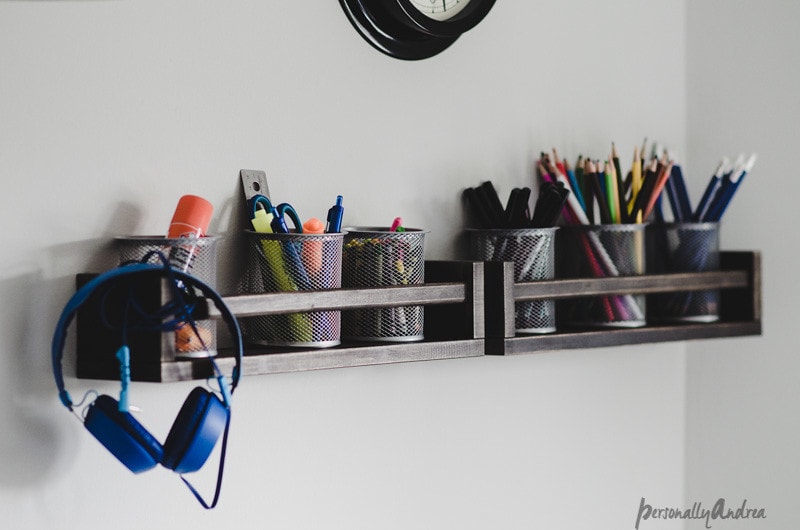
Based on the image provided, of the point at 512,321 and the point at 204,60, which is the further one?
the point at 512,321

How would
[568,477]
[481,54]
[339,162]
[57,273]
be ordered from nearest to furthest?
[57,273], [339,162], [481,54], [568,477]

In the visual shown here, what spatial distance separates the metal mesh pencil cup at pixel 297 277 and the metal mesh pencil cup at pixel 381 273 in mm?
44

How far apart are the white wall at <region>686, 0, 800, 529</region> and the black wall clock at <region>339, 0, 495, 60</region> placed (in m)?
0.44

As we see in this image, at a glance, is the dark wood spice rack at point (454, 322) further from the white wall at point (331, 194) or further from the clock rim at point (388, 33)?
the clock rim at point (388, 33)

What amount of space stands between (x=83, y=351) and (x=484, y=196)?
1.54 feet

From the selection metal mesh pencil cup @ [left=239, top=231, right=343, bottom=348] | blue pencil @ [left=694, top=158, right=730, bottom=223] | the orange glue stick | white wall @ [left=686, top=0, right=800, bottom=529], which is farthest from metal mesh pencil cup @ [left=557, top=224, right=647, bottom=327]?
the orange glue stick

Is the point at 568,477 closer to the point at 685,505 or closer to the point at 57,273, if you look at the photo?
the point at 685,505

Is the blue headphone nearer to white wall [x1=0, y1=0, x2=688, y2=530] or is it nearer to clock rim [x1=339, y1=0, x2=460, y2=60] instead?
white wall [x1=0, y1=0, x2=688, y2=530]

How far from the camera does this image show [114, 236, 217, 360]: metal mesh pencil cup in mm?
815

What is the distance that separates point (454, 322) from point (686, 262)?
386mm

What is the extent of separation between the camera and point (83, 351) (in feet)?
2.70

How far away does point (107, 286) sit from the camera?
785 mm

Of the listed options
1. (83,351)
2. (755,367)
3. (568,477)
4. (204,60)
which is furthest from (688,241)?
(83,351)

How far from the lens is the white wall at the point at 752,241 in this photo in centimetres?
129
